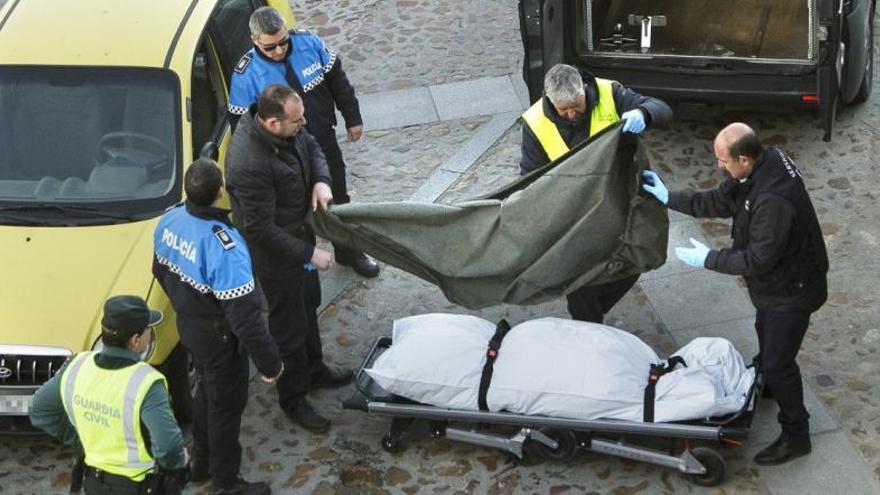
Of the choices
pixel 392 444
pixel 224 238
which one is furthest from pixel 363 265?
pixel 224 238

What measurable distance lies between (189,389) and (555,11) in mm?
3618

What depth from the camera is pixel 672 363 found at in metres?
6.79

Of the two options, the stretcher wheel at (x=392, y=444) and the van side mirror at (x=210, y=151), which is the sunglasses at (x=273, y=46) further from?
the stretcher wheel at (x=392, y=444)

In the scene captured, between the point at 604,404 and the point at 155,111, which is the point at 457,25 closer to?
the point at 155,111

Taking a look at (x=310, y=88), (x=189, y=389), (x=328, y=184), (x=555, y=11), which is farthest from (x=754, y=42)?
(x=189, y=389)

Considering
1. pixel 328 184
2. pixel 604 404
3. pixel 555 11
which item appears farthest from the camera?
pixel 555 11

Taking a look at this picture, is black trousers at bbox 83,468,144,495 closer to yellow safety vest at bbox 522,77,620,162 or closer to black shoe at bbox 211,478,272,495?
black shoe at bbox 211,478,272,495

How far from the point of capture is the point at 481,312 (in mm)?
8148

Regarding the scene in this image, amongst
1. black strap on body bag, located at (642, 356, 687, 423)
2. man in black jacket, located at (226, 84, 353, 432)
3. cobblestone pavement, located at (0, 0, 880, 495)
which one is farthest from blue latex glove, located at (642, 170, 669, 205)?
man in black jacket, located at (226, 84, 353, 432)

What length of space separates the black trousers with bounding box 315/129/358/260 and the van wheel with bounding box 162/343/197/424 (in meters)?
1.38

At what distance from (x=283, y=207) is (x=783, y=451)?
2720mm

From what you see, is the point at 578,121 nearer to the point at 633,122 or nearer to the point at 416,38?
the point at 633,122

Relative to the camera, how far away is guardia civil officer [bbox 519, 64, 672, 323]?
22.8 feet

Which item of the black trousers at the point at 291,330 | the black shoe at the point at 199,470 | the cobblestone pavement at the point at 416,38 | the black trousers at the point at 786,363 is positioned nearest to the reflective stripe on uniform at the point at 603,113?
the black trousers at the point at 786,363
